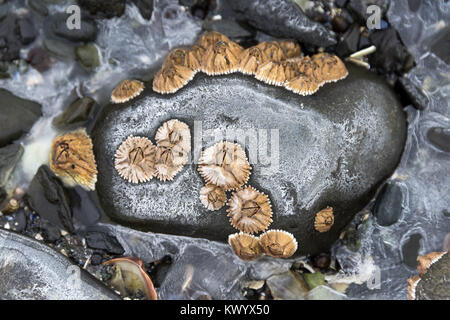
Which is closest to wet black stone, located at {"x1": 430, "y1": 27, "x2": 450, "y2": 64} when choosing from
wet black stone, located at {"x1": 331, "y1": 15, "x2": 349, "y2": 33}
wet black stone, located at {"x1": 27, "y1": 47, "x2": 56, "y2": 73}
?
wet black stone, located at {"x1": 331, "y1": 15, "x2": 349, "y2": 33}

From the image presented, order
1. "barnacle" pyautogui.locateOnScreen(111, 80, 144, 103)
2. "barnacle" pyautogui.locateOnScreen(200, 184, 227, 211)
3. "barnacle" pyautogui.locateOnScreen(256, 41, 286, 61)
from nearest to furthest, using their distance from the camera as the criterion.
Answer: "barnacle" pyautogui.locateOnScreen(200, 184, 227, 211) < "barnacle" pyautogui.locateOnScreen(256, 41, 286, 61) < "barnacle" pyautogui.locateOnScreen(111, 80, 144, 103)

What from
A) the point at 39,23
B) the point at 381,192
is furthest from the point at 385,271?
the point at 39,23

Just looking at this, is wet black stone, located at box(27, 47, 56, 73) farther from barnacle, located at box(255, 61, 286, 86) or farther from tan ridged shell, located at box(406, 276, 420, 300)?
tan ridged shell, located at box(406, 276, 420, 300)

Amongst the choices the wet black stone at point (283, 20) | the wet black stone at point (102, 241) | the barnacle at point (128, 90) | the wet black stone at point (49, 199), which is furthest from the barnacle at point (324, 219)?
the wet black stone at point (49, 199)

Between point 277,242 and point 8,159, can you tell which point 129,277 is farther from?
point 8,159

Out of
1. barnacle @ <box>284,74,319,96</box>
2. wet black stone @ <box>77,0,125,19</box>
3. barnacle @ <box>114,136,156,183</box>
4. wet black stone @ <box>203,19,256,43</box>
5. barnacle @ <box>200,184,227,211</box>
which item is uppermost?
wet black stone @ <box>77,0,125,19</box>

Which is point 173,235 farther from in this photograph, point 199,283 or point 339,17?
point 339,17
